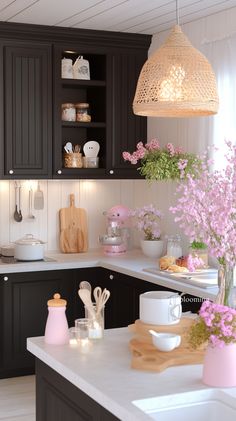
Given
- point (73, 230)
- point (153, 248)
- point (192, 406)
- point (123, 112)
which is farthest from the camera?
point (73, 230)

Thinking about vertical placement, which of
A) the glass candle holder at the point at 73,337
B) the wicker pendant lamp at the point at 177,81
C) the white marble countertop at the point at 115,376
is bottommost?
the white marble countertop at the point at 115,376

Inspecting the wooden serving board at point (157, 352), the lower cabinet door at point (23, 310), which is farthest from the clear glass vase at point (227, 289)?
the lower cabinet door at point (23, 310)

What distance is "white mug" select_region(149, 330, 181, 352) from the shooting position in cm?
251

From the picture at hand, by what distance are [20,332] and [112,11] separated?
2367mm

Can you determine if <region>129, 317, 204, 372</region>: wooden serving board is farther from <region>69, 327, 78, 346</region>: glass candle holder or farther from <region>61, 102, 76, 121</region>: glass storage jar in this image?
<region>61, 102, 76, 121</region>: glass storage jar

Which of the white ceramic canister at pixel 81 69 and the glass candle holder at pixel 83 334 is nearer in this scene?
the glass candle holder at pixel 83 334

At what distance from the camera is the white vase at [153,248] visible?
552 centimetres

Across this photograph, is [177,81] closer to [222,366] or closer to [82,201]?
[222,366]

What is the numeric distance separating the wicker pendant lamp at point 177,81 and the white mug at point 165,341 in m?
0.93

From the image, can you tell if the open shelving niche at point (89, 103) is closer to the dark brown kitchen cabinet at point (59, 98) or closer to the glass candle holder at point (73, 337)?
the dark brown kitchen cabinet at point (59, 98)

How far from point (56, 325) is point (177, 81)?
1074 millimetres

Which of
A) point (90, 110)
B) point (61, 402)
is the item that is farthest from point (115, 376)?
point (90, 110)

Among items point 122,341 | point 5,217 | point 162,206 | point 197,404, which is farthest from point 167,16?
point 197,404

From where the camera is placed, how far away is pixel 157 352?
257 centimetres
